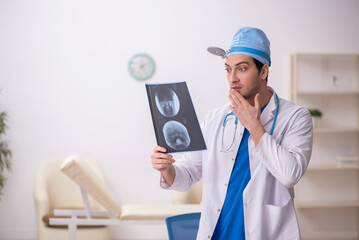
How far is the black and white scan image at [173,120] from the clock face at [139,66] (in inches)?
137

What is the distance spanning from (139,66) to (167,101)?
11.6 ft

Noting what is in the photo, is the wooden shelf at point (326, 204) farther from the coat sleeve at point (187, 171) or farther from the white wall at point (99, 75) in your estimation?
the coat sleeve at point (187, 171)

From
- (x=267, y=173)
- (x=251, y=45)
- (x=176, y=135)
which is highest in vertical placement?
(x=251, y=45)

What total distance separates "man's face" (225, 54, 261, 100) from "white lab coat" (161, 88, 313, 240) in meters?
0.12

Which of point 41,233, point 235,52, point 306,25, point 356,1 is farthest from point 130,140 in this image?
point 235,52

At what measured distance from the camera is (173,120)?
160 centimetres

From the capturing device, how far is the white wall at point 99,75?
5.03m

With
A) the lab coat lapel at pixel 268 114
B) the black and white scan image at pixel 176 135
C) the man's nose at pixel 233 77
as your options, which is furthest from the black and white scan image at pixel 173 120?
the lab coat lapel at pixel 268 114

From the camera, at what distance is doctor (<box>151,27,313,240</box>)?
1.56 meters

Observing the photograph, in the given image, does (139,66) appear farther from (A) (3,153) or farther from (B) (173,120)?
(B) (173,120)

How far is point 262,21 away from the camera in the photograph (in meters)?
5.21

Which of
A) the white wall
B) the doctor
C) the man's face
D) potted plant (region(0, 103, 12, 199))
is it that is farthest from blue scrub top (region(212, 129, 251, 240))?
potted plant (region(0, 103, 12, 199))

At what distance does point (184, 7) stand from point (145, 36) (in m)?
0.56

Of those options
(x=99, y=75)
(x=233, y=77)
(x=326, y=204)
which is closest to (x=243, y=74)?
(x=233, y=77)
